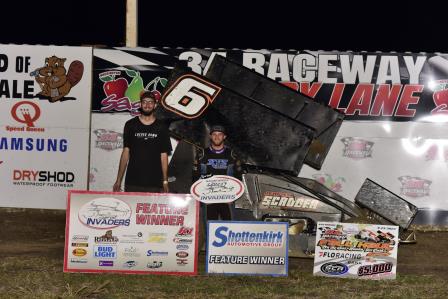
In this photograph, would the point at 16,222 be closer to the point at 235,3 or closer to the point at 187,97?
the point at 187,97

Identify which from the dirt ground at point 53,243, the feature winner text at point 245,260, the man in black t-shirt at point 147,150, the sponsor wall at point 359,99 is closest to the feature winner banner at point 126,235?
the feature winner text at point 245,260

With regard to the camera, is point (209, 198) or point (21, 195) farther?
point (21, 195)

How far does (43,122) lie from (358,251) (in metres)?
6.77

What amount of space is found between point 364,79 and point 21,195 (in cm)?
661

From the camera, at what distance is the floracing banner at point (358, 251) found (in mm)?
9297

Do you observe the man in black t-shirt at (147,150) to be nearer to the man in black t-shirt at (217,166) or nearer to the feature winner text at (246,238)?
the man in black t-shirt at (217,166)

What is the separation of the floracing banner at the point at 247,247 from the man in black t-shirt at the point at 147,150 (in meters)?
3.44

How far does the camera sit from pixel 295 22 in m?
23.6

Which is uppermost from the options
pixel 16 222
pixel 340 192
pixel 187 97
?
pixel 187 97

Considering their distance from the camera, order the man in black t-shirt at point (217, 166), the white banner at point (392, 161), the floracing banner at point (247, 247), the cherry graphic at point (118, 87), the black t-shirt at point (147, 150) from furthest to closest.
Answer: the cherry graphic at point (118, 87), the white banner at point (392, 161), the black t-shirt at point (147, 150), the man in black t-shirt at point (217, 166), the floracing banner at point (247, 247)

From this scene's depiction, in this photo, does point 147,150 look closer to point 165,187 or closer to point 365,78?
point 165,187

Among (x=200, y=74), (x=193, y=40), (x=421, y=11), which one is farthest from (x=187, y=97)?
(x=421, y=11)

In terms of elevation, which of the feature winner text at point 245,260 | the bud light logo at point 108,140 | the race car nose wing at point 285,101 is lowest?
the feature winner text at point 245,260

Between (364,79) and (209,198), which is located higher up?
(364,79)
